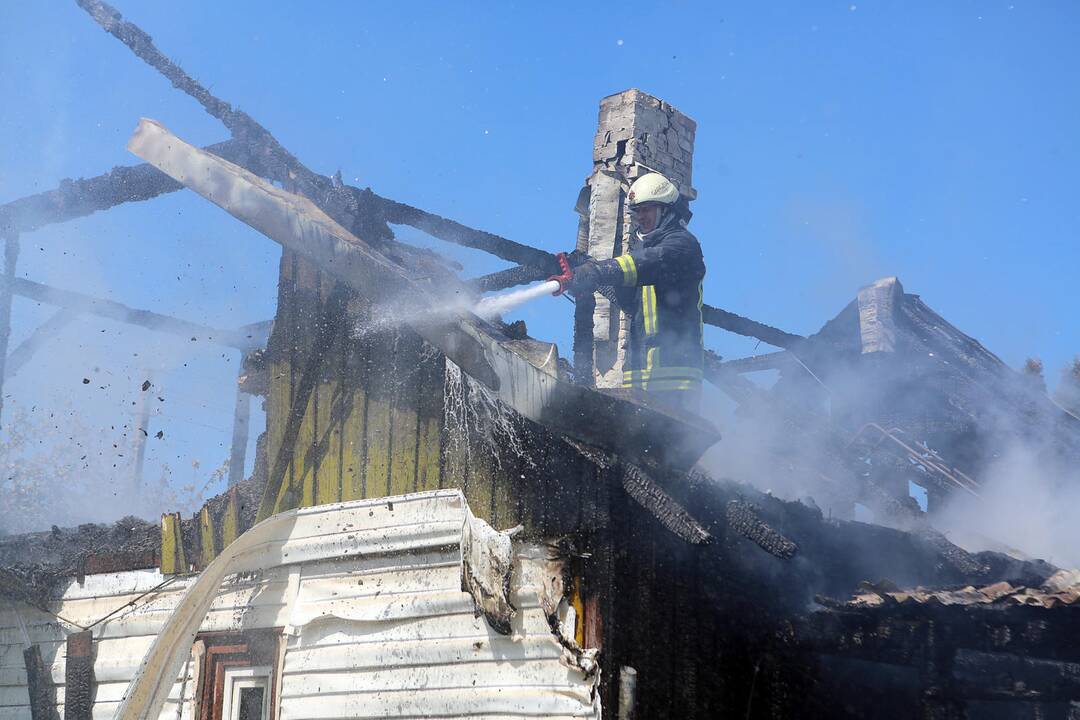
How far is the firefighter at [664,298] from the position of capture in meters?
6.90

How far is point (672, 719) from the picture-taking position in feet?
17.6

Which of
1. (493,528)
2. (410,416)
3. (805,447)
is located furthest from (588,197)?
(493,528)

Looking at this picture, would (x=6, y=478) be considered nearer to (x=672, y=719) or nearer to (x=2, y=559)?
(x=2, y=559)

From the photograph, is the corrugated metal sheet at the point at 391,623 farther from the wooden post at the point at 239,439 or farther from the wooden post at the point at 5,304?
the wooden post at the point at 239,439

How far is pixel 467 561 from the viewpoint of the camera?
534 cm

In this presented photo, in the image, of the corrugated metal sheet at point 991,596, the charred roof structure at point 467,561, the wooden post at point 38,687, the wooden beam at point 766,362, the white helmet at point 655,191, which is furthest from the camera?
the wooden beam at point 766,362

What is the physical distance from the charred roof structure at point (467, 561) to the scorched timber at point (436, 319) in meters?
0.02

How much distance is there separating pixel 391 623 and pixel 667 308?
3.07 metres

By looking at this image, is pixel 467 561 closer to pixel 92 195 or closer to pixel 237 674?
pixel 237 674

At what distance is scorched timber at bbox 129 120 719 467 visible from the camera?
549 cm

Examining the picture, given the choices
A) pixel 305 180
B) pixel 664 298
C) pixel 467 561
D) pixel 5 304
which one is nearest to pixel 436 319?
pixel 467 561

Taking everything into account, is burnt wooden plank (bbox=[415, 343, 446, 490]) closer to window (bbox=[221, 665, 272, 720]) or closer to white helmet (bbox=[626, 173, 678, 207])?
window (bbox=[221, 665, 272, 720])

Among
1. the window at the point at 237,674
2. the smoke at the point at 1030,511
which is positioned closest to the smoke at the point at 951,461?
the smoke at the point at 1030,511

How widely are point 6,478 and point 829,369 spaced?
Answer: 88.1ft
